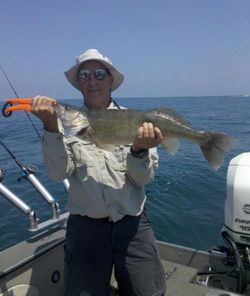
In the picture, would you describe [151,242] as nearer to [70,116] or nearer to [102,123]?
[102,123]

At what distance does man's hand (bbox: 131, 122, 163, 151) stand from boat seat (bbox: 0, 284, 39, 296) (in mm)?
2075

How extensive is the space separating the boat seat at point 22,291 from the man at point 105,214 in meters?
0.74

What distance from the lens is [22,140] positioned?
22.7 meters

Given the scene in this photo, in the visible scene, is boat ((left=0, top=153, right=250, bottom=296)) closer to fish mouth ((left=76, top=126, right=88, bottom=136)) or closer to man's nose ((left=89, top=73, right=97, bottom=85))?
fish mouth ((left=76, top=126, right=88, bottom=136))

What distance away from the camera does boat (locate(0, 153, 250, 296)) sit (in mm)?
3889

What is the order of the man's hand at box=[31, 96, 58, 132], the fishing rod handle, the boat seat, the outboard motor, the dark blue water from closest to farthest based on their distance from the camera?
the man's hand at box=[31, 96, 58, 132], the boat seat, the outboard motor, the fishing rod handle, the dark blue water

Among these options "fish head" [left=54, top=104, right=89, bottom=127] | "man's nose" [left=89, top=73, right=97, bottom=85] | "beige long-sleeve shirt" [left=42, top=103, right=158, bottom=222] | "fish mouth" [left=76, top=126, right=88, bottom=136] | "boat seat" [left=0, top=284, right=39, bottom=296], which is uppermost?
"man's nose" [left=89, top=73, right=97, bottom=85]

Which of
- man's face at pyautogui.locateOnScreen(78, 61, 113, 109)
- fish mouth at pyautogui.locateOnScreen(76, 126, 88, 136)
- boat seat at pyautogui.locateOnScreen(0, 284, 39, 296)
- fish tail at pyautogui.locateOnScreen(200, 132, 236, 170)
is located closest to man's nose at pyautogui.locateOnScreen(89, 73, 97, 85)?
man's face at pyautogui.locateOnScreen(78, 61, 113, 109)

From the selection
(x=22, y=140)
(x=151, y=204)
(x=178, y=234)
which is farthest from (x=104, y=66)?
(x=22, y=140)

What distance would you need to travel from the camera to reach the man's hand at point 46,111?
3113mm

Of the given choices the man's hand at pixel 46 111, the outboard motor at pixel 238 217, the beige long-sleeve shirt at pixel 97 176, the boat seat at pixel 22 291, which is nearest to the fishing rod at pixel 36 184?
the boat seat at pixel 22 291

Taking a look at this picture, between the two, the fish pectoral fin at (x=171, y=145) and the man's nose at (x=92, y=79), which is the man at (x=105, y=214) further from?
the fish pectoral fin at (x=171, y=145)

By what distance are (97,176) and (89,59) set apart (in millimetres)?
1217

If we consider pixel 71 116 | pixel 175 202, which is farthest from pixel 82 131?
pixel 175 202
